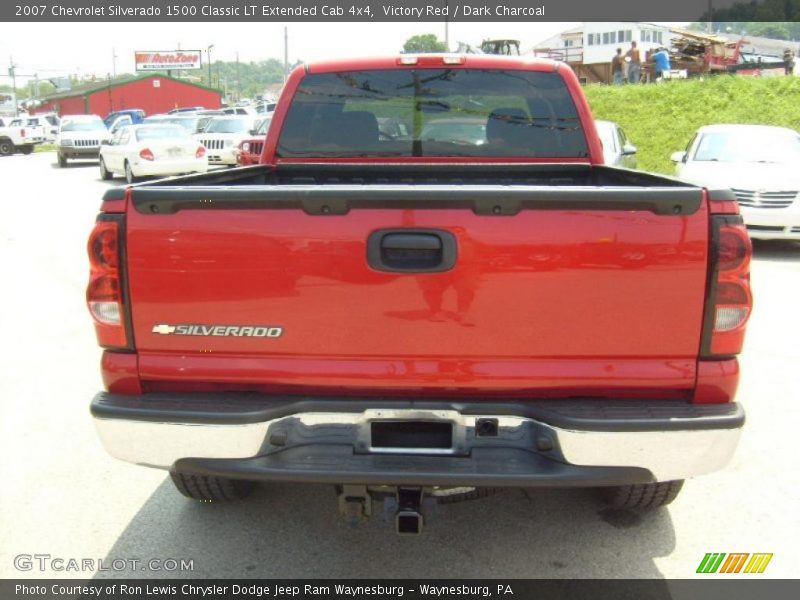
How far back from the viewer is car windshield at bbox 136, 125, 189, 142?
20172mm

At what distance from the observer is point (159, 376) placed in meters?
2.78

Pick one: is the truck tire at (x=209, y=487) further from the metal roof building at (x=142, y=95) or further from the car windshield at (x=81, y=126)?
the metal roof building at (x=142, y=95)

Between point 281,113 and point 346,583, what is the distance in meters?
2.68

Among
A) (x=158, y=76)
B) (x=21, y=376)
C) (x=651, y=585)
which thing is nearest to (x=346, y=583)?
(x=651, y=585)

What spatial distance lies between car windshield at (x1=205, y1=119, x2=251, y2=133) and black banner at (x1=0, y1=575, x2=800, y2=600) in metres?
21.1

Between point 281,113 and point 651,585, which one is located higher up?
point 281,113

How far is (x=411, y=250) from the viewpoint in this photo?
2615 mm

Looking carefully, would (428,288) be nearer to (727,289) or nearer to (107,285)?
(727,289)

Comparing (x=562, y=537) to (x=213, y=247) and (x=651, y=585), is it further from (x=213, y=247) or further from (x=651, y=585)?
(x=213, y=247)

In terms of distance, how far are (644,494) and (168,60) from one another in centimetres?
9791

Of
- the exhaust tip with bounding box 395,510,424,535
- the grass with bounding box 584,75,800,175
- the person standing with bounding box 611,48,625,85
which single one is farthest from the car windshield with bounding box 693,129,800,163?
the person standing with bounding box 611,48,625,85

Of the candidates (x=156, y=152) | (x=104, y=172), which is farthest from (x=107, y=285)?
(x=104, y=172)

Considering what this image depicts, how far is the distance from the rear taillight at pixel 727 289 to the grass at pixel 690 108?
18.1 m

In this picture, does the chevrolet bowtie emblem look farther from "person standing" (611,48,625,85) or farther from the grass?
"person standing" (611,48,625,85)
